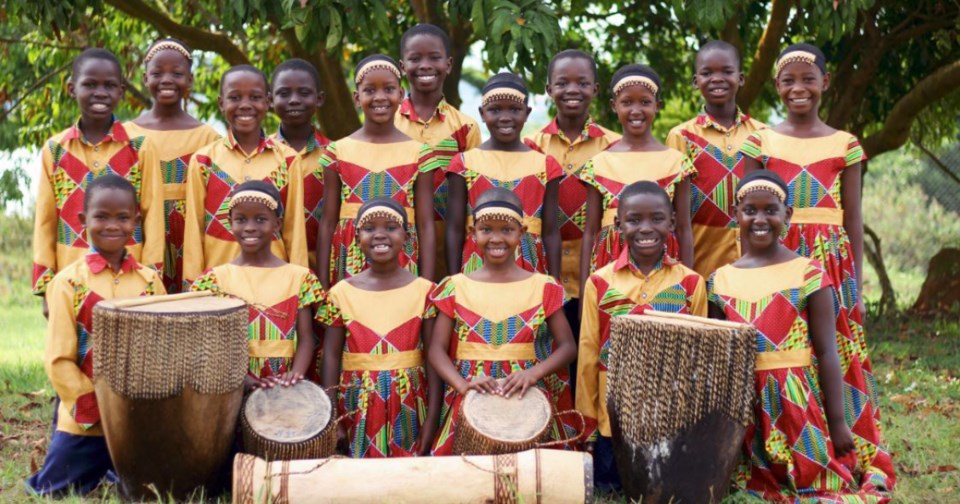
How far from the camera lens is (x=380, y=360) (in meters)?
4.89

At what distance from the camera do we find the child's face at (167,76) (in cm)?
543

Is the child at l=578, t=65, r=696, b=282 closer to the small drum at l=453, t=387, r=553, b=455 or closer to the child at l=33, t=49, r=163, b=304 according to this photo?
the small drum at l=453, t=387, r=553, b=455

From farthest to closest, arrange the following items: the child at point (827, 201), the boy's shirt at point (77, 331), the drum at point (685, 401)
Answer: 1. the child at point (827, 201)
2. the boy's shirt at point (77, 331)
3. the drum at point (685, 401)

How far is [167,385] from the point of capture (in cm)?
423

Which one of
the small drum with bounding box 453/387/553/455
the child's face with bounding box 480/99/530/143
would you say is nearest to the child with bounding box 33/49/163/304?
the child's face with bounding box 480/99/530/143

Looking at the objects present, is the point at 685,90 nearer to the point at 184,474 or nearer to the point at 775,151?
the point at 775,151

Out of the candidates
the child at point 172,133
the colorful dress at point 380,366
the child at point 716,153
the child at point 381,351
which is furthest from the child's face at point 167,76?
the child at point 716,153

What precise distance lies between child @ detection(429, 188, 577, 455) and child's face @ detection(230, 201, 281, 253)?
2.54ft

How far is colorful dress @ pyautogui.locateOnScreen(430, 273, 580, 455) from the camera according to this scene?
188 inches

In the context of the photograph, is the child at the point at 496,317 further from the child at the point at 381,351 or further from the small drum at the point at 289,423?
the small drum at the point at 289,423

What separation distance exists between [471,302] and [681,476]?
Answer: 1139mm

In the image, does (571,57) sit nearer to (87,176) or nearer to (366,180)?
(366,180)

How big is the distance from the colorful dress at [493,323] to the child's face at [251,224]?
2.57 feet

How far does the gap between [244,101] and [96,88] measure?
0.66m
